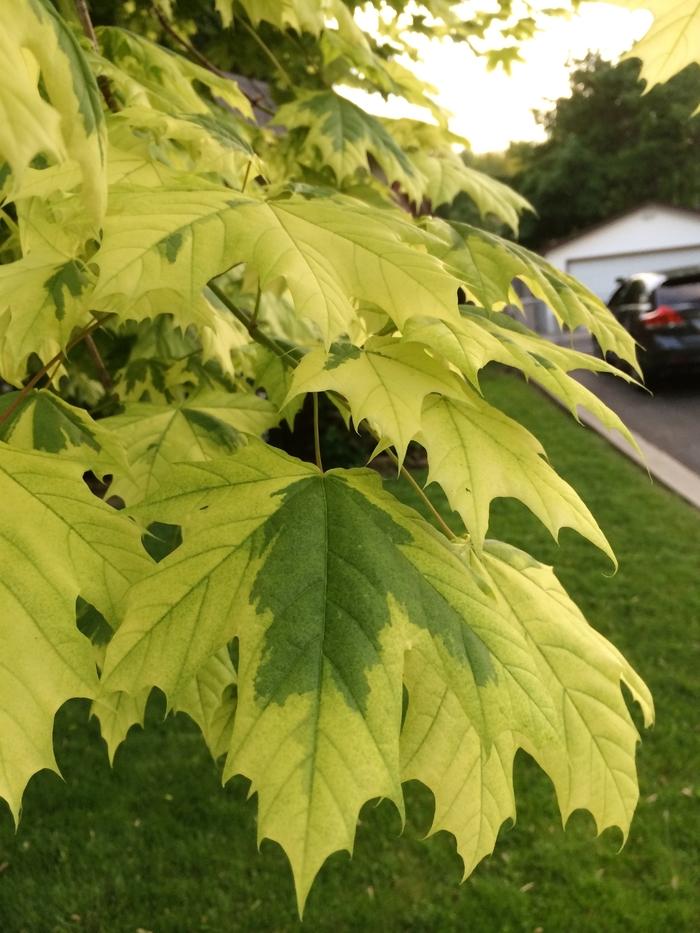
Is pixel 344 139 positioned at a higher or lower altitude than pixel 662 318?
higher

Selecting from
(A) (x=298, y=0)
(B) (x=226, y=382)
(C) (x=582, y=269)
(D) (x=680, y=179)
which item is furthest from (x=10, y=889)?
(D) (x=680, y=179)

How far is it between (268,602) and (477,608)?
0.24 metres

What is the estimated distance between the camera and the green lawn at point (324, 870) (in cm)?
273

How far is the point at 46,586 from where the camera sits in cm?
83

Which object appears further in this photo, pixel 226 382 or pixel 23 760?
pixel 226 382

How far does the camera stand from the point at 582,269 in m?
23.7

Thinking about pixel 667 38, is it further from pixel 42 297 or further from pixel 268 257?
pixel 42 297

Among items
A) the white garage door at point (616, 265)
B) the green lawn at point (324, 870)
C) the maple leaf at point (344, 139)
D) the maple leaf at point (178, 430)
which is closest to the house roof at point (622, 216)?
the white garage door at point (616, 265)

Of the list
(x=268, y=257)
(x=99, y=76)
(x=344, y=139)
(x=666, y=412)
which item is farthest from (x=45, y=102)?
(x=666, y=412)

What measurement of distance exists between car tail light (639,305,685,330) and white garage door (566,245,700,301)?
12.9 metres

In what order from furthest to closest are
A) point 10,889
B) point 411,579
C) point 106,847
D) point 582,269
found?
point 582,269 < point 106,847 < point 10,889 < point 411,579

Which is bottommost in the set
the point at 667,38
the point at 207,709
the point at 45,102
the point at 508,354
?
the point at 207,709

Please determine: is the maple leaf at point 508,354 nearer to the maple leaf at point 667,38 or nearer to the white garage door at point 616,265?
the maple leaf at point 667,38

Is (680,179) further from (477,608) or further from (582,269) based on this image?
(477,608)
